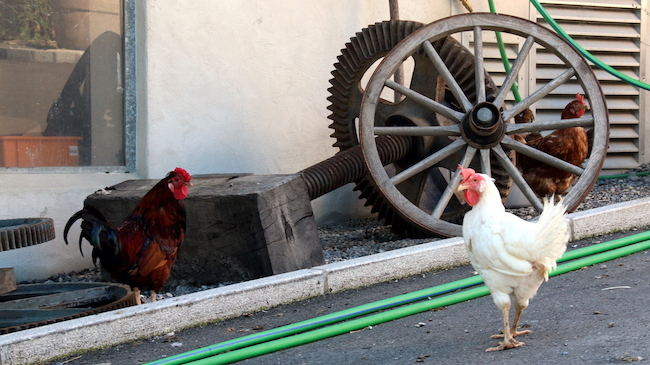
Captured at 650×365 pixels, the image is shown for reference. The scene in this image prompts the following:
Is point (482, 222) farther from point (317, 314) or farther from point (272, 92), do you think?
point (272, 92)

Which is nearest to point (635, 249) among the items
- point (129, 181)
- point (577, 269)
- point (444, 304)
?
point (577, 269)

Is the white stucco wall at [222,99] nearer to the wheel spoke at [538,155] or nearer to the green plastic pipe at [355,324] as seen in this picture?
the wheel spoke at [538,155]

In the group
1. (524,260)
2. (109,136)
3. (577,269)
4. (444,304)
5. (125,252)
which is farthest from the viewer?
(109,136)

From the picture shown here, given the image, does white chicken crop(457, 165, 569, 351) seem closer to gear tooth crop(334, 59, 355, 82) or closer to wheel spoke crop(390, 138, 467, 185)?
wheel spoke crop(390, 138, 467, 185)

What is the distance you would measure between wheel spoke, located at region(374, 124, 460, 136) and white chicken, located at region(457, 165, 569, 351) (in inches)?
76.1

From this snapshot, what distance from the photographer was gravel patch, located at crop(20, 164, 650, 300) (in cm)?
448

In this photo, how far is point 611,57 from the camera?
729cm

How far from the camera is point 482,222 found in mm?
2678

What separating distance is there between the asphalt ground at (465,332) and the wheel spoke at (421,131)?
133 centimetres

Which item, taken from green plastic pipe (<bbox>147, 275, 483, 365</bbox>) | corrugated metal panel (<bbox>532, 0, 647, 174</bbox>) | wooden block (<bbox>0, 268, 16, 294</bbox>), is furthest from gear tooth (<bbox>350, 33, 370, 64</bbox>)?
wooden block (<bbox>0, 268, 16, 294</bbox>)

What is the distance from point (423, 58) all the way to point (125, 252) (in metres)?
3.03

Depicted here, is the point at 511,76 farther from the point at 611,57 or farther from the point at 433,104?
the point at 611,57

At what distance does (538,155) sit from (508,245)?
247 cm

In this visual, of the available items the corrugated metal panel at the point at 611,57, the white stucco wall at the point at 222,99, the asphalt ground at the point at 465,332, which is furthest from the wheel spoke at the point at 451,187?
the corrugated metal panel at the point at 611,57
